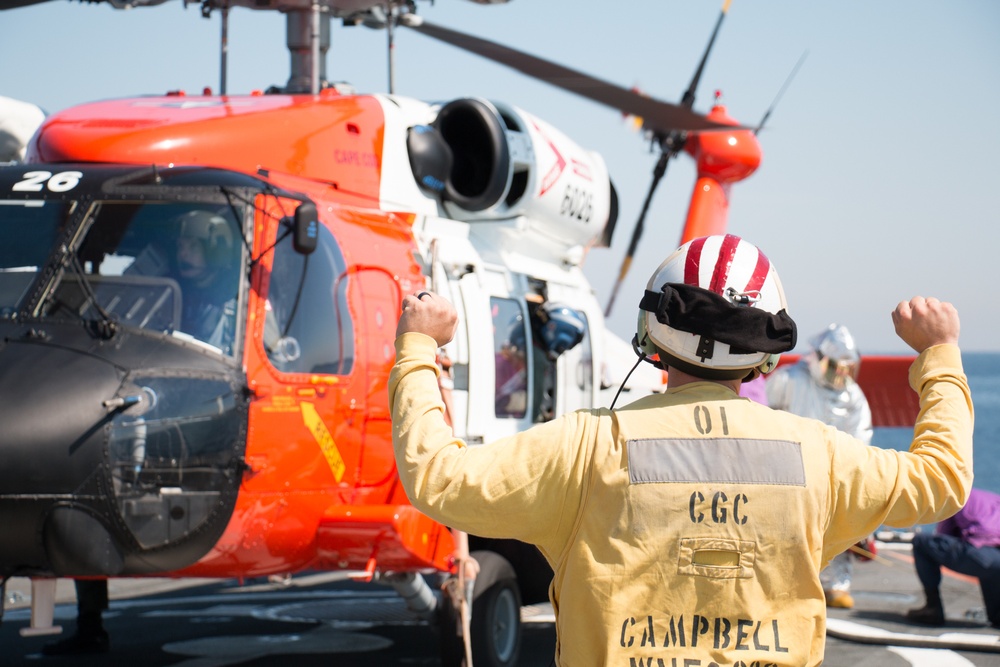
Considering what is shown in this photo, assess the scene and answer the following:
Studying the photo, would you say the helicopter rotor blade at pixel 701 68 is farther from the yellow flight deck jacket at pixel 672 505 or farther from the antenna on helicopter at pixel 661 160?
the yellow flight deck jacket at pixel 672 505

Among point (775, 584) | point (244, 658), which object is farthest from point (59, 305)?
point (775, 584)

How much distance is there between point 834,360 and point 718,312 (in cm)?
807

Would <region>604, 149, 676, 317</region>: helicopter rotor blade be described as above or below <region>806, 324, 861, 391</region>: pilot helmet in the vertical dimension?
above

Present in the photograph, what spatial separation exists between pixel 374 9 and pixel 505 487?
239 inches

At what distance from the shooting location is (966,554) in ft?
26.6

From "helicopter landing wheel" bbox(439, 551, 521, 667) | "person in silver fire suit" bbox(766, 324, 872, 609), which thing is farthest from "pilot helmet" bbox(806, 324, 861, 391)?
"helicopter landing wheel" bbox(439, 551, 521, 667)

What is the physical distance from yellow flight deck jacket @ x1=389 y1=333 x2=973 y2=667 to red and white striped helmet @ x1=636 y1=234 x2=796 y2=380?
0.09 m

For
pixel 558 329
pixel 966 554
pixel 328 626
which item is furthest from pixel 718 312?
pixel 966 554

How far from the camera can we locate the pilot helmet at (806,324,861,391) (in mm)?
9906

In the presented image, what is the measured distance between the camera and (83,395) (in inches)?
175

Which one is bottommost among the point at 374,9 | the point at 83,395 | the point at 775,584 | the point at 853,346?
the point at 853,346

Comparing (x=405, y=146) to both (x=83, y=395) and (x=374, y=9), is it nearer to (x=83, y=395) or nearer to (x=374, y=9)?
(x=374, y=9)

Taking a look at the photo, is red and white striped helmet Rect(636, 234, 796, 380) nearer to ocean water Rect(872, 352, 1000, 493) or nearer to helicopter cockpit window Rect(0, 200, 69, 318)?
helicopter cockpit window Rect(0, 200, 69, 318)

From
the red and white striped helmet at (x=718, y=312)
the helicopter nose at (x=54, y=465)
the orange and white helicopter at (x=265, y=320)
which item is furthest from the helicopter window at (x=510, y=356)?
the red and white striped helmet at (x=718, y=312)
